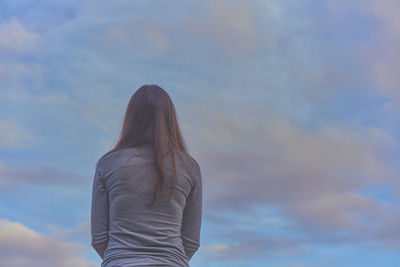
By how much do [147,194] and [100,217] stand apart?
522 millimetres

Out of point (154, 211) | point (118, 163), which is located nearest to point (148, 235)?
point (154, 211)

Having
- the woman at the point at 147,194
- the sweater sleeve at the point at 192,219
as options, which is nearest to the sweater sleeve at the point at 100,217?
the woman at the point at 147,194

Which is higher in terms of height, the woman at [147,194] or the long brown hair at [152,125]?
the long brown hair at [152,125]

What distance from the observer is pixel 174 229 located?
6934mm

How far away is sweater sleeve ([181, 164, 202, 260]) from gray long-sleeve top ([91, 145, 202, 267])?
0.03 ft

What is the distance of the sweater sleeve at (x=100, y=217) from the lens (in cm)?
701

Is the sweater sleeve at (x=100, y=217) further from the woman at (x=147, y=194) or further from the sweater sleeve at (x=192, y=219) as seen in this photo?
the sweater sleeve at (x=192, y=219)

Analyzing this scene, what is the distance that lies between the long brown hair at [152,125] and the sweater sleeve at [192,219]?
329 millimetres

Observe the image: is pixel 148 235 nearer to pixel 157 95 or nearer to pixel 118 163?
pixel 118 163

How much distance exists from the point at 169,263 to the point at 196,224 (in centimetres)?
63

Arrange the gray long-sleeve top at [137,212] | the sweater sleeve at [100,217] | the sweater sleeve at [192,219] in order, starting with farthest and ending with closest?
1. the sweater sleeve at [192,219]
2. the sweater sleeve at [100,217]
3. the gray long-sleeve top at [137,212]

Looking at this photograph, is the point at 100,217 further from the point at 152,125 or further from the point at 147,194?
the point at 152,125

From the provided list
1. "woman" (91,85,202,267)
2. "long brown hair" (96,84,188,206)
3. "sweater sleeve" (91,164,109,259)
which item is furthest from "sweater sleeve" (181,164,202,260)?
"sweater sleeve" (91,164,109,259)

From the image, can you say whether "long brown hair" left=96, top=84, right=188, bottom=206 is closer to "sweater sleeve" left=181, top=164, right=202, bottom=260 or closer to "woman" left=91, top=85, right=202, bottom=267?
"woman" left=91, top=85, right=202, bottom=267
